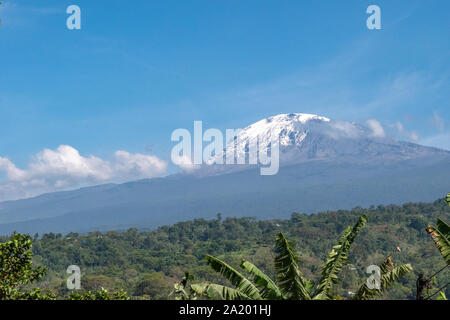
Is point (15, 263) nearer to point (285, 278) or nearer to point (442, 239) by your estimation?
point (285, 278)

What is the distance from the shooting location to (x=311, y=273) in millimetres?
93875

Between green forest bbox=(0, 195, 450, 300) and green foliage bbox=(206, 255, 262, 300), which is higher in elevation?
green foliage bbox=(206, 255, 262, 300)

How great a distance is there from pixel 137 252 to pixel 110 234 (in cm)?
2218

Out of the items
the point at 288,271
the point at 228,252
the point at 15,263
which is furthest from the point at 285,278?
the point at 228,252

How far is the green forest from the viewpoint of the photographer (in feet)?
274

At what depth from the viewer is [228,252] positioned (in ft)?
409

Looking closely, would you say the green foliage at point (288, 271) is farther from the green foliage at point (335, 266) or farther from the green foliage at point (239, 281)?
the green foliage at point (239, 281)

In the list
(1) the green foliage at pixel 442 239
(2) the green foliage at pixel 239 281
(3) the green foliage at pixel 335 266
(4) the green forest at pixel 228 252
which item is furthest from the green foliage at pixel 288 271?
(4) the green forest at pixel 228 252

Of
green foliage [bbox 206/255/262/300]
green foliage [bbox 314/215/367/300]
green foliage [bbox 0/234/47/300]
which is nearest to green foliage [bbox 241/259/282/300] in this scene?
green foliage [bbox 206/255/262/300]

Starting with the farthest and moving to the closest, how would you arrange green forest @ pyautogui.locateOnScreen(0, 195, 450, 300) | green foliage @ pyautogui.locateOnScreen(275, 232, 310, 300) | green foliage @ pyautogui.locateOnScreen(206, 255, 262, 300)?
green forest @ pyautogui.locateOnScreen(0, 195, 450, 300)
green foliage @ pyautogui.locateOnScreen(275, 232, 310, 300)
green foliage @ pyautogui.locateOnScreen(206, 255, 262, 300)

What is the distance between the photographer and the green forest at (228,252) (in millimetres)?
83544

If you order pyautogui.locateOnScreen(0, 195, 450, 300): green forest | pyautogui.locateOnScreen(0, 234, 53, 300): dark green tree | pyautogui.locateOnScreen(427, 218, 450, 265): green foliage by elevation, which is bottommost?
pyautogui.locateOnScreen(0, 195, 450, 300): green forest

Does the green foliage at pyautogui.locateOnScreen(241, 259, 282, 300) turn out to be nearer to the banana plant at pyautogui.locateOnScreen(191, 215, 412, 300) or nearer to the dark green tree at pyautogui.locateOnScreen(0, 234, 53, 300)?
the banana plant at pyautogui.locateOnScreen(191, 215, 412, 300)

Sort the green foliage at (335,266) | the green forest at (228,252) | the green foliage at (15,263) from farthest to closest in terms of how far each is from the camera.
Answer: the green forest at (228,252), the green foliage at (15,263), the green foliage at (335,266)
